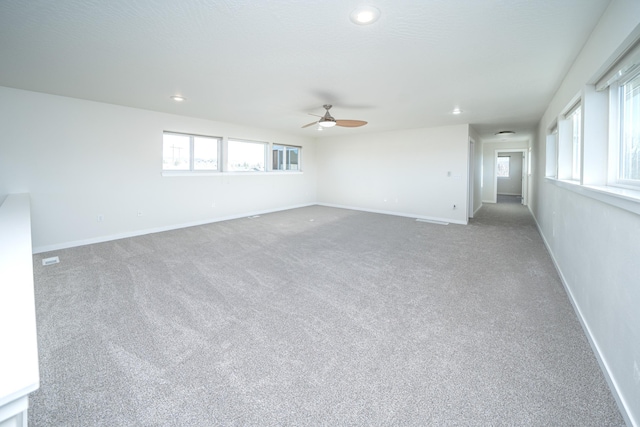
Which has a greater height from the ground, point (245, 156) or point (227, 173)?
point (245, 156)

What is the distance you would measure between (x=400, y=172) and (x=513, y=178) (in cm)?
759

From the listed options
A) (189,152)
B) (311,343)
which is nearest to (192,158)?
(189,152)

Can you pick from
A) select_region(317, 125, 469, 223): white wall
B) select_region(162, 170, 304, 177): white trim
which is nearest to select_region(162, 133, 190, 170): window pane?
select_region(162, 170, 304, 177): white trim

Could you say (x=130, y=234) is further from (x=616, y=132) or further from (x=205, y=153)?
(x=616, y=132)

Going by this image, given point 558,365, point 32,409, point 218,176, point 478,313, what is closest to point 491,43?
point 478,313

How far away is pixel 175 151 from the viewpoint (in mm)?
5816

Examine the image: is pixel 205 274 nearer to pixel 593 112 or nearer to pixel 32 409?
pixel 32 409

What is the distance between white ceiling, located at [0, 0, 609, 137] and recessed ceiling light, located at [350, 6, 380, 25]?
5cm

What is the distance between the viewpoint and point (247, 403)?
146cm

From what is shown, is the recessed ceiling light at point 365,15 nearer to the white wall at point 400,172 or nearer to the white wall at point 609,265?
the white wall at point 609,265

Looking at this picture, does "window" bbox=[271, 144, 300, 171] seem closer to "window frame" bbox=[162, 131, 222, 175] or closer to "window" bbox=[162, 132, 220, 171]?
"window frame" bbox=[162, 131, 222, 175]

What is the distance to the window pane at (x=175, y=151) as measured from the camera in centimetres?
564

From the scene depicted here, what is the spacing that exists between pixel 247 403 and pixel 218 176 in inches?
224

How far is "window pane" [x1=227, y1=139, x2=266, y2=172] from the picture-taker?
6.86 meters
